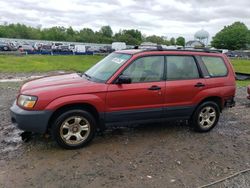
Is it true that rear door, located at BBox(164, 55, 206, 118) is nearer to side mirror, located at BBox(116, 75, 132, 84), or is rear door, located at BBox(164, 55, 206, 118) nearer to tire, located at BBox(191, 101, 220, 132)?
tire, located at BBox(191, 101, 220, 132)

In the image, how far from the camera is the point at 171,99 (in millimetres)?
5445

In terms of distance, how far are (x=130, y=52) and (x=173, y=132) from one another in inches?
76.4

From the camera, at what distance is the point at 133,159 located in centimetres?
460

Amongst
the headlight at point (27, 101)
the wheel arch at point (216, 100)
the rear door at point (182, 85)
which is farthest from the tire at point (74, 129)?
the wheel arch at point (216, 100)

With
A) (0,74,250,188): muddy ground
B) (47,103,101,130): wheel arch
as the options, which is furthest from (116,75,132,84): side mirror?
(0,74,250,188): muddy ground

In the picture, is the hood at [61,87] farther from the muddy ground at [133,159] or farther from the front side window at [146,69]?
the muddy ground at [133,159]

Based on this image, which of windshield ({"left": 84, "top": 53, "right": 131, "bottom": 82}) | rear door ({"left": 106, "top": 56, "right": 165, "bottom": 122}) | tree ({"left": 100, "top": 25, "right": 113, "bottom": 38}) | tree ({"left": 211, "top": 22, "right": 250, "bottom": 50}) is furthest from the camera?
tree ({"left": 100, "top": 25, "right": 113, "bottom": 38})

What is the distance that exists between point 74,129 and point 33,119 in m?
0.72

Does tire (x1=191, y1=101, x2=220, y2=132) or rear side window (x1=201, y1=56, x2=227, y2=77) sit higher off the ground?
rear side window (x1=201, y1=56, x2=227, y2=77)

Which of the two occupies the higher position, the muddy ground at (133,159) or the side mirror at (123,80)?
the side mirror at (123,80)

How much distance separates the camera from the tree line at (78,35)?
106625 millimetres

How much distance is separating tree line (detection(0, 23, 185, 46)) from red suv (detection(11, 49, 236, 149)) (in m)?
97.5

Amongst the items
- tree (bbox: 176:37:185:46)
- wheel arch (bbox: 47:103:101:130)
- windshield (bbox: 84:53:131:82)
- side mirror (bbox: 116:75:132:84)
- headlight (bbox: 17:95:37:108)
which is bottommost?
wheel arch (bbox: 47:103:101:130)

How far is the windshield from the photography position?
5.12 meters
